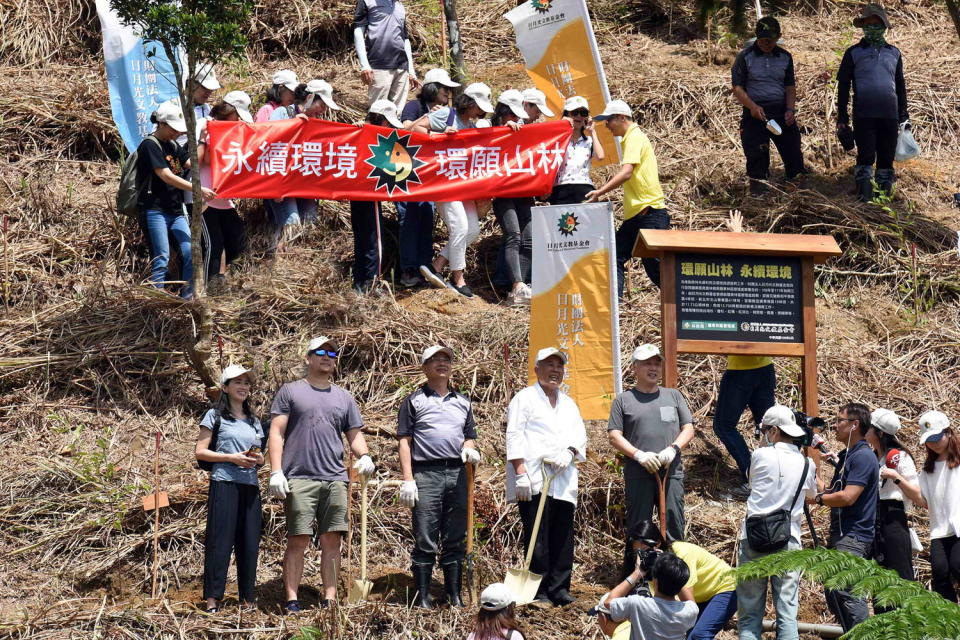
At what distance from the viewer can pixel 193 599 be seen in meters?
8.64

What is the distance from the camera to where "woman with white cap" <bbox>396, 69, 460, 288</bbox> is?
1239 centimetres

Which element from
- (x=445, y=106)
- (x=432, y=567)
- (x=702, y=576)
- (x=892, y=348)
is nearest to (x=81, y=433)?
(x=432, y=567)

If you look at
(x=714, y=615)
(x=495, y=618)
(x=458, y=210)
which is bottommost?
(x=714, y=615)

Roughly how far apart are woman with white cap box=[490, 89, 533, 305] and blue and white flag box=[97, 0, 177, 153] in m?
3.54

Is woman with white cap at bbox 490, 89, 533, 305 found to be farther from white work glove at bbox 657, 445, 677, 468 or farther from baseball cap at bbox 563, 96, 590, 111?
white work glove at bbox 657, 445, 677, 468

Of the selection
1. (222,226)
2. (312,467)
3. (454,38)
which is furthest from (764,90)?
(312,467)

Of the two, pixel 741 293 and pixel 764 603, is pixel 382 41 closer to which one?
pixel 741 293

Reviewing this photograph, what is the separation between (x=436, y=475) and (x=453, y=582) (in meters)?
0.69

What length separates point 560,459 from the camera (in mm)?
8648

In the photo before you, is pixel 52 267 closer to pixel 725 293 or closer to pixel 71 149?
pixel 71 149

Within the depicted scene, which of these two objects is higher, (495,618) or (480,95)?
(480,95)

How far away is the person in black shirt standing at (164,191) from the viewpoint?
37.1ft

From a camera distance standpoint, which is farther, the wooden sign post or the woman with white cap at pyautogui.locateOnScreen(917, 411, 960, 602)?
the wooden sign post

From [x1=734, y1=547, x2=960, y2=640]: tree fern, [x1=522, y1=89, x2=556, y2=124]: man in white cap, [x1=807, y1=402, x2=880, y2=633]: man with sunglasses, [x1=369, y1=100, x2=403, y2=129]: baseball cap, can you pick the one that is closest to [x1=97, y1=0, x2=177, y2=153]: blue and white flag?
[x1=369, y1=100, x2=403, y2=129]: baseball cap
